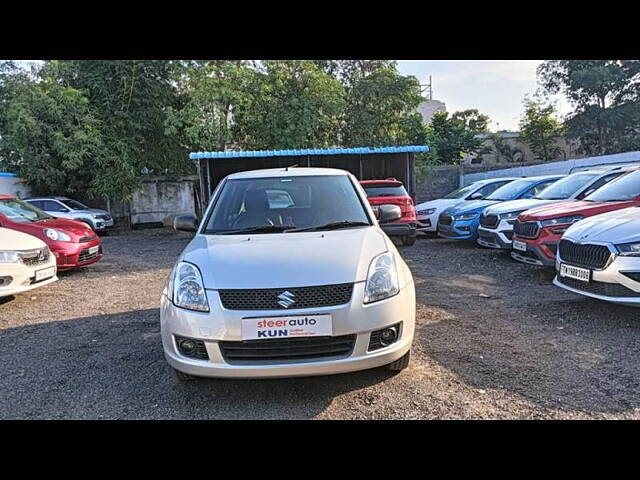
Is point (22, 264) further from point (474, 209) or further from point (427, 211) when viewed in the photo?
point (427, 211)

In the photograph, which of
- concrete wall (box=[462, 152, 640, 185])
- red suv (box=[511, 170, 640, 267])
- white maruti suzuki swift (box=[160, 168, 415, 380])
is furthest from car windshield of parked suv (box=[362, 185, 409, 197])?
white maruti suzuki swift (box=[160, 168, 415, 380])

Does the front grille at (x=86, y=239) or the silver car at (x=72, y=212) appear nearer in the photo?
the front grille at (x=86, y=239)

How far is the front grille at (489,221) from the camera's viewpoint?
322 inches

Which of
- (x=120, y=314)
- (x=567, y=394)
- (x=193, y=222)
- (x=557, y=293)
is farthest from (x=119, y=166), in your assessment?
(x=567, y=394)

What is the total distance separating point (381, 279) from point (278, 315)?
710mm

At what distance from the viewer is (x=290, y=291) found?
281cm

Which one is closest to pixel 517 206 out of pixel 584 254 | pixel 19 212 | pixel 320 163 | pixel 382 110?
pixel 584 254

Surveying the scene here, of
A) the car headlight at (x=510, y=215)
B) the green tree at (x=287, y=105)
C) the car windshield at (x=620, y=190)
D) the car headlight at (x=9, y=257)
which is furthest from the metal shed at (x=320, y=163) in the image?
the car headlight at (x=9, y=257)

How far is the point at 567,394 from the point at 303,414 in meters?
1.70

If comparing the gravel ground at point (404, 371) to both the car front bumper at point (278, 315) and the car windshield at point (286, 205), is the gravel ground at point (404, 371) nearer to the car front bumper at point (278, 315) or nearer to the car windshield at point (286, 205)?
the car front bumper at point (278, 315)

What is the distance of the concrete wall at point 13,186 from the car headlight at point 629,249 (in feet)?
57.6

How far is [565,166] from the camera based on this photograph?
568 inches

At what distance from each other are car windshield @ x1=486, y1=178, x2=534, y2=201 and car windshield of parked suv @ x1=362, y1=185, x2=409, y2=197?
206 centimetres
